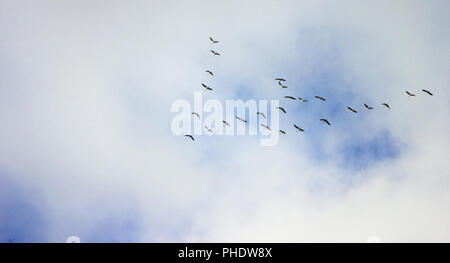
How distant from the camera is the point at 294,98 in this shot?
4441cm
